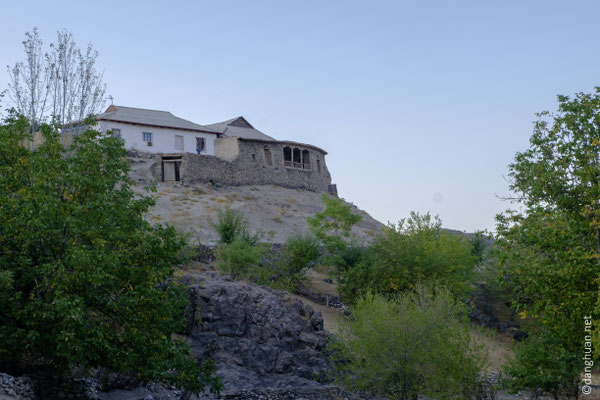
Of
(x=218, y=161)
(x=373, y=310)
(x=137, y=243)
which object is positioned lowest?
(x=373, y=310)

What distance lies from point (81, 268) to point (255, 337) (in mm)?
11482

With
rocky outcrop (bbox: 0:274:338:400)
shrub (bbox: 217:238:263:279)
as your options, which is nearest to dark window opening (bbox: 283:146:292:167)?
shrub (bbox: 217:238:263:279)

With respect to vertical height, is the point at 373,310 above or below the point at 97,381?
above

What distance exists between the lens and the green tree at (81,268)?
16.7 m

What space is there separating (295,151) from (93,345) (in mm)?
51491

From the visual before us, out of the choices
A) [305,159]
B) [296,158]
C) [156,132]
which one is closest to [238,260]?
[156,132]

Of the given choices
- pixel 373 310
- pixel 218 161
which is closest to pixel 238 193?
pixel 218 161

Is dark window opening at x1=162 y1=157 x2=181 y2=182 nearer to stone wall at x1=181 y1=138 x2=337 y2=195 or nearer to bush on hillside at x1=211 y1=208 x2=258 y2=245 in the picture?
stone wall at x1=181 y1=138 x2=337 y2=195

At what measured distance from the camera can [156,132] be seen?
58656 millimetres

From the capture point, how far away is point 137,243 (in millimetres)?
18344

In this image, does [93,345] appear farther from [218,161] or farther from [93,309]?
[218,161]

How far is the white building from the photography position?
56.6 metres

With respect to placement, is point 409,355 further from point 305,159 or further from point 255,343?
point 305,159

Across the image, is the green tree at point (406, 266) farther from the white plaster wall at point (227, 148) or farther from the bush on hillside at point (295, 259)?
the white plaster wall at point (227, 148)
